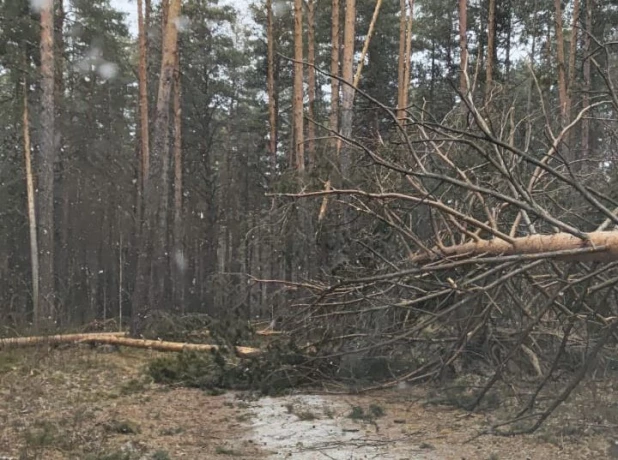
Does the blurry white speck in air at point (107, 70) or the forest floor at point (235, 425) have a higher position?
the blurry white speck in air at point (107, 70)

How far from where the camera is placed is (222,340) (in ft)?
28.1

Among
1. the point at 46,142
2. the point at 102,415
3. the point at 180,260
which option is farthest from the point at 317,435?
the point at 180,260

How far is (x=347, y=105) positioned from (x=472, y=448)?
26.0 ft

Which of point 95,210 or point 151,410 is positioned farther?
point 95,210

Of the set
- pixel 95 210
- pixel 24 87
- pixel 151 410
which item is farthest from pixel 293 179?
pixel 95 210

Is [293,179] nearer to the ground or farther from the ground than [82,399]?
farther from the ground

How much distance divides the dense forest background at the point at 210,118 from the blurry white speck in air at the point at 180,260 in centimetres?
22

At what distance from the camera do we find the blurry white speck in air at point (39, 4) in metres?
11.4

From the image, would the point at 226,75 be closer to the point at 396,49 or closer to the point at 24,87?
the point at 396,49

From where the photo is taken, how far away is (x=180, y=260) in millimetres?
23203

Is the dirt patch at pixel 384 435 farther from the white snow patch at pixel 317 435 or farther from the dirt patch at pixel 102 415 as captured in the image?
the dirt patch at pixel 102 415

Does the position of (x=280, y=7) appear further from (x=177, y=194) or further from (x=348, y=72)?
(x=348, y=72)

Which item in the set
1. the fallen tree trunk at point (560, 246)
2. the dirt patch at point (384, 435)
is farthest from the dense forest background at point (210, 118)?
the fallen tree trunk at point (560, 246)

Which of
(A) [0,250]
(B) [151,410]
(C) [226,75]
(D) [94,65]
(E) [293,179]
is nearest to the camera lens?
(B) [151,410]
